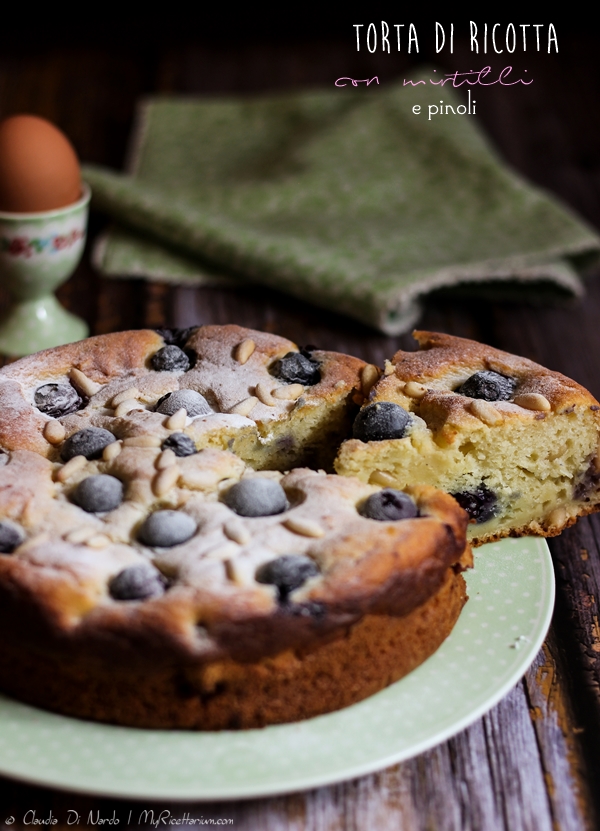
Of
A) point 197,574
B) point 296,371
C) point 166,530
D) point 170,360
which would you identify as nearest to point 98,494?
point 166,530

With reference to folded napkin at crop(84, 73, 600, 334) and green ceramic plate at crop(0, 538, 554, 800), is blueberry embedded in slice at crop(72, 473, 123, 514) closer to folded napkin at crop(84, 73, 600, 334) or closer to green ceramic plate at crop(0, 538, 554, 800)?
green ceramic plate at crop(0, 538, 554, 800)

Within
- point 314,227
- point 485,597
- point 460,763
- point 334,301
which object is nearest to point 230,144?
point 314,227

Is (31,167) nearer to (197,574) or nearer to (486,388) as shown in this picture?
(486,388)

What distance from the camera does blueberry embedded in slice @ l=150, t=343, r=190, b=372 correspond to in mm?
2752

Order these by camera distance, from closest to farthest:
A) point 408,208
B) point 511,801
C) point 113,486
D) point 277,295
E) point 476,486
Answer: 1. point 511,801
2. point 113,486
3. point 476,486
4. point 277,295
5. point 408,208

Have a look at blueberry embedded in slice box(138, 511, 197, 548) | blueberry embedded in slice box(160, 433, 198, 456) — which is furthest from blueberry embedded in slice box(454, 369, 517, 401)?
blueberry embedded in slice box(138, 511, 197, 548)

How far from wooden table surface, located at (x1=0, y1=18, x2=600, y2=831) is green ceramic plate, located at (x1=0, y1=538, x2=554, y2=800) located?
15 cm

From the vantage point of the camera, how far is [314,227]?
4.37m

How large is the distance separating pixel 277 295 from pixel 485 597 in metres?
2.17

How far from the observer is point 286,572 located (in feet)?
6.53

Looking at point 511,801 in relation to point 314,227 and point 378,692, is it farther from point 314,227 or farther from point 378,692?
point 314,227

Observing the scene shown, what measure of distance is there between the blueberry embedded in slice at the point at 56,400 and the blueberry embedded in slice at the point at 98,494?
0.40 meters

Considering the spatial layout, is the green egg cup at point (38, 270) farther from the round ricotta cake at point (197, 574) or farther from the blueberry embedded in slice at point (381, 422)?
the blueberry embedded in slice at point (381, 422)

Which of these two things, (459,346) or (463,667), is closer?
(463,667)
